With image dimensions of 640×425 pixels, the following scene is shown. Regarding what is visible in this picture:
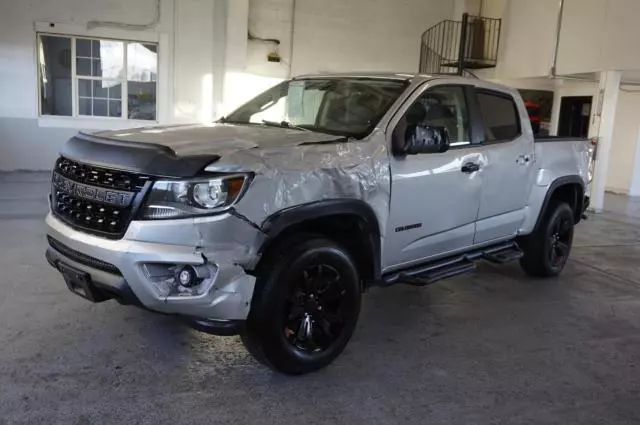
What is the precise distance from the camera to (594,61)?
1106 centimetres

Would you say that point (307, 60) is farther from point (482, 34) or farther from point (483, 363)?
point (483, 363)

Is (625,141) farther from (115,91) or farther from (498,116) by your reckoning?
(115,91)

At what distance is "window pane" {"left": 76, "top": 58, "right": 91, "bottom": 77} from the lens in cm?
1259

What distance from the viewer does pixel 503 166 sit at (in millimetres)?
4809

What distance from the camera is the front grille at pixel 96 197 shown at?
10.1ft

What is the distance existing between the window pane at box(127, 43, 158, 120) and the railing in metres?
6.62

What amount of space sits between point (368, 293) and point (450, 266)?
1020 millimetres

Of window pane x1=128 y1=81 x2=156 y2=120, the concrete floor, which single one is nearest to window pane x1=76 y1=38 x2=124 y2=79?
window pane x1=128 y1=81 x2=156 y2=120

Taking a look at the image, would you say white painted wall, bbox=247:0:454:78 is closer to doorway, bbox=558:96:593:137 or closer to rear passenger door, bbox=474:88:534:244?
doorway, bbox=558:96:593:137

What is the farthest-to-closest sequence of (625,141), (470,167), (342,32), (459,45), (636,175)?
Result: 1. (459,45)
2. (342,32)
3. (625,141)
4. (636,175)
5. (470,167)

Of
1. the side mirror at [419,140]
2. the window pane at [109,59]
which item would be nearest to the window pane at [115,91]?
the window pane at [109,59]

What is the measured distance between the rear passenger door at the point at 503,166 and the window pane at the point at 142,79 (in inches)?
380

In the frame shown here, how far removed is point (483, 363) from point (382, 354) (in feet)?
2.19

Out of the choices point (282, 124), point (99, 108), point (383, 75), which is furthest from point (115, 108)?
point (383, 75)
